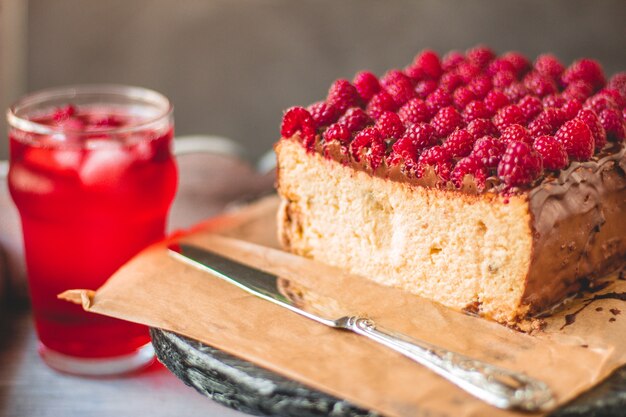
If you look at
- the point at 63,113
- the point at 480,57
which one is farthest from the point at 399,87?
the point at 63,113

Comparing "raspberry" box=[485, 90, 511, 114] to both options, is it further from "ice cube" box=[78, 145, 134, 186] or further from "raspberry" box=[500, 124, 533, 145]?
"ice cube" box=[78, 145, 134, 186]

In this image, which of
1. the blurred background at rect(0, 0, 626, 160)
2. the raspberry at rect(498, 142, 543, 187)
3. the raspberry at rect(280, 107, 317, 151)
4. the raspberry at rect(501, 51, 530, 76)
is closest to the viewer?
the raspberry at rect(498, 142, 543, 187)

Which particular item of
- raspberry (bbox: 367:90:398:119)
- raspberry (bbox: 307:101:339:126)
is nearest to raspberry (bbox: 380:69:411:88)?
raspberry (bbox: 367:90:398:119)

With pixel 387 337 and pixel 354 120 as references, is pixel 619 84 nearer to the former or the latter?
pixel 354 120

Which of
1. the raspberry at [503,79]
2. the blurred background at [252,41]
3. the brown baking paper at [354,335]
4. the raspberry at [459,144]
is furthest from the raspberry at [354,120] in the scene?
the blurred background at [252,41]

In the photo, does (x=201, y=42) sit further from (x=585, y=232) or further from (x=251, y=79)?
(x=585, y=232)

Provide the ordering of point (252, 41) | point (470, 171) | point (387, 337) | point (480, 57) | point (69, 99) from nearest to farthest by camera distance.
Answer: point (387, 337) < point (470, 171) < point (69, 99) < point (480, 57) < point (252, 41)
